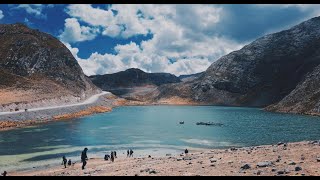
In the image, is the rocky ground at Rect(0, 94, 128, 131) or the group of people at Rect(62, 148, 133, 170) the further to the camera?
the rocky ground at Rect(0, 94, 128, 131)

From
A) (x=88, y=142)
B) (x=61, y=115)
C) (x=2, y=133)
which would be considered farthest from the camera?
(x=61, y=115)

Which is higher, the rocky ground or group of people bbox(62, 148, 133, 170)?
the rocky ground

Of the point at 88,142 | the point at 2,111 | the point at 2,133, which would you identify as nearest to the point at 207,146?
the point at 88,142

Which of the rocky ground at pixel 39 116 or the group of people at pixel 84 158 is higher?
the rocky ground at pixel 39 116

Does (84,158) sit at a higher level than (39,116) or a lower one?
lower

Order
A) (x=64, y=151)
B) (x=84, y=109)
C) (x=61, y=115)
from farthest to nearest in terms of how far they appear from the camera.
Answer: (x=84, y=109) → (x=61, y=115) → (x=64, y=151)

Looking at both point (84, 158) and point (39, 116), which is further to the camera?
point (39, 116)

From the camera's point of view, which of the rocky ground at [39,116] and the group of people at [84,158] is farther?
the rocky ground at [39,116]

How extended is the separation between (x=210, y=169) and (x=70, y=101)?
568 feet

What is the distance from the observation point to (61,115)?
144 metres
